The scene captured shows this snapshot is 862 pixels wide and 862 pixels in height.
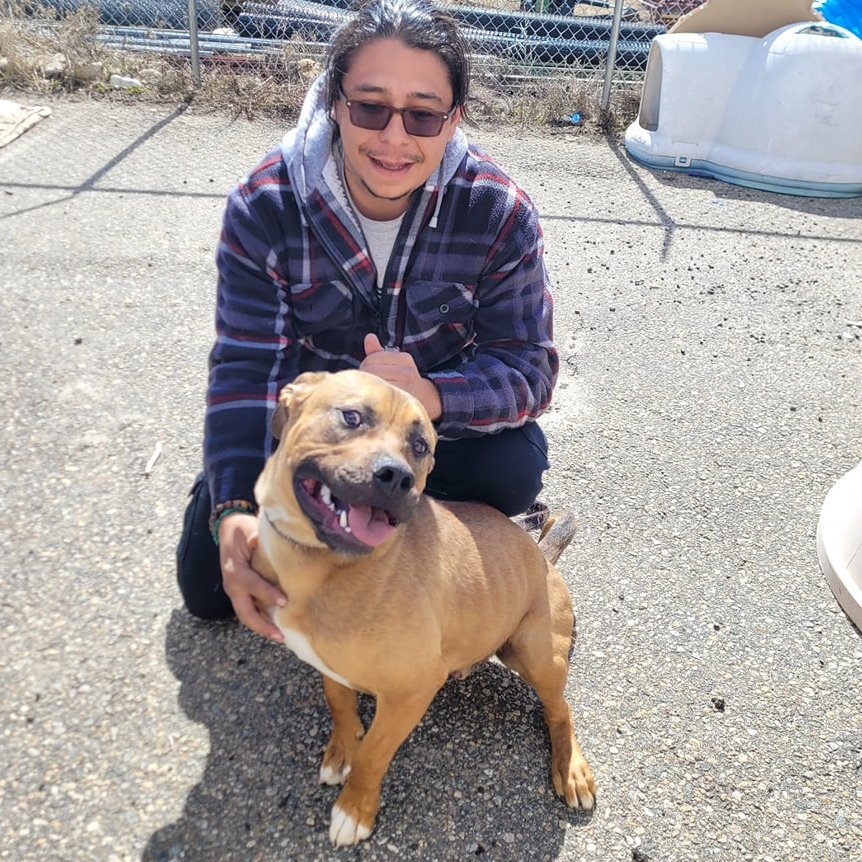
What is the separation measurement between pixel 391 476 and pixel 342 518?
0.55 feet

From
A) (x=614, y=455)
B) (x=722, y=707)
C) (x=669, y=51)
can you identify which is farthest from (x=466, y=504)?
(x=669, y=51)

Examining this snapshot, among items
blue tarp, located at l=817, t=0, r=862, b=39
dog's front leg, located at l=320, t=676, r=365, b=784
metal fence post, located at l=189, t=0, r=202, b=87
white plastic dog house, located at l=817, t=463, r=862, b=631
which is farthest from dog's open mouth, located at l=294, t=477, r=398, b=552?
blue tarp, located at l=817, t=0, r=862, b=39

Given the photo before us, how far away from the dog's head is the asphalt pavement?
85 cm

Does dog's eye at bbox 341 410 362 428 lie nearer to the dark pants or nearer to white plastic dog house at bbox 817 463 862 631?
the dark pants

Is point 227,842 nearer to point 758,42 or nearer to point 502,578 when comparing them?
point 502,578

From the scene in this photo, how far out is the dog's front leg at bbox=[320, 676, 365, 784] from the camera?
236 cm

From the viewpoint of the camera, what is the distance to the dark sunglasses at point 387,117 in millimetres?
2320

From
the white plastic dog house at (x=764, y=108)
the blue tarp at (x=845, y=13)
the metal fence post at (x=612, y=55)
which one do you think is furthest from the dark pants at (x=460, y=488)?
the blue tarp at (x=845, y=13)

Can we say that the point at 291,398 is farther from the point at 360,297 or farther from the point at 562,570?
the point at 562,570

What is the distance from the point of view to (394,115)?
2318 mm

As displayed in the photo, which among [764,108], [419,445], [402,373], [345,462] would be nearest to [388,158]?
[402,373]

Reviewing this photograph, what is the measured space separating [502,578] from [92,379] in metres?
2.57

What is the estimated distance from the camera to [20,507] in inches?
126

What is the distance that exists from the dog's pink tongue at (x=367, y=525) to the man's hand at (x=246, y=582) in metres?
0.38
